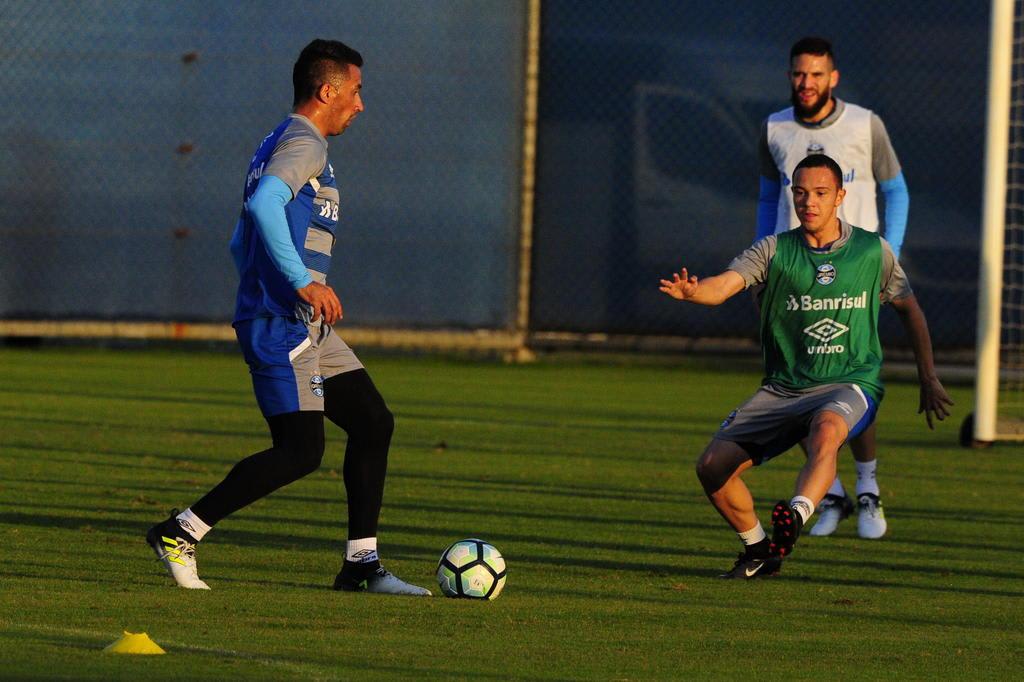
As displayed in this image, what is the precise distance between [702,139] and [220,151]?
4.45 m

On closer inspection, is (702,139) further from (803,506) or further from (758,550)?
(803,506)

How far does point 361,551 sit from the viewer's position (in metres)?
5.86

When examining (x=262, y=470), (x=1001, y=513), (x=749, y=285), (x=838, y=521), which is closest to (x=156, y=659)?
(x=262, y=470)

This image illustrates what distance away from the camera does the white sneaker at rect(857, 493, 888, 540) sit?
7617mm

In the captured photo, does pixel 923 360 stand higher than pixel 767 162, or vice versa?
pixel 767 162

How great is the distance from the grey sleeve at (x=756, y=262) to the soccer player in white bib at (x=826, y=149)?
143 centimetres

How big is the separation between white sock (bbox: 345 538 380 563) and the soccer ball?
0.79ft

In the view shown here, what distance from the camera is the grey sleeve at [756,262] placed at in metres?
6.70

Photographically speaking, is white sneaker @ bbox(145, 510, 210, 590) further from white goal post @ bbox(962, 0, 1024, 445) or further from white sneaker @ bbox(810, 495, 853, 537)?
white goal post @ bbox(962, 0, 1024, 445)

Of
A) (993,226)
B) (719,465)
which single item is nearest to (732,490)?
(719,465)

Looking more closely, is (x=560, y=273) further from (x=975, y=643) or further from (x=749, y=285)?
(x=975, y=643)

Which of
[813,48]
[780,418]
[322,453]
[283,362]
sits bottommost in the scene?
[322,453]

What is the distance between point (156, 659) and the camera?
4.42 meters

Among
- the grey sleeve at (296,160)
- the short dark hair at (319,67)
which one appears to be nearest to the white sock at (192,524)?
the grey sleeve at (296,160)
